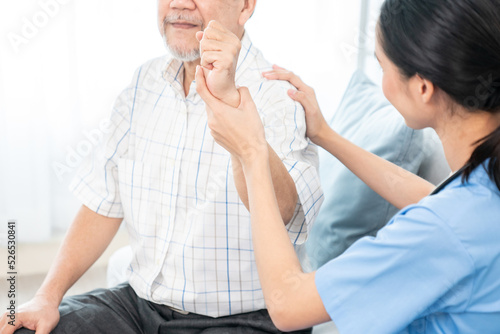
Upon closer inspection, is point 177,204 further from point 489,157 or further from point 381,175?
point 489,157

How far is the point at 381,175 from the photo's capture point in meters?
1.38

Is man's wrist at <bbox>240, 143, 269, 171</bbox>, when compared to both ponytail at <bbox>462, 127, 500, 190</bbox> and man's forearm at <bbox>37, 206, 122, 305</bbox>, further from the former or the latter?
man's forearm at <bbox>37, 206, 122, 305</bbox>

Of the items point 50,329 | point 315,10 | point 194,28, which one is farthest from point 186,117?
point 315,10

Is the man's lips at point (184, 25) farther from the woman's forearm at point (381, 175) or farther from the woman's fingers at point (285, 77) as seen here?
the woman's forearm at point (381, 175)

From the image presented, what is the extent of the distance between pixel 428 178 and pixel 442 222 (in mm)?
700

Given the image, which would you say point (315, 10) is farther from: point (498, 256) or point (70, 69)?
point (498, 256)

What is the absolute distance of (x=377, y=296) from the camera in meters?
0.91

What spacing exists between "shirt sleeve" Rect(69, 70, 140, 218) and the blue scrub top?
70 cm

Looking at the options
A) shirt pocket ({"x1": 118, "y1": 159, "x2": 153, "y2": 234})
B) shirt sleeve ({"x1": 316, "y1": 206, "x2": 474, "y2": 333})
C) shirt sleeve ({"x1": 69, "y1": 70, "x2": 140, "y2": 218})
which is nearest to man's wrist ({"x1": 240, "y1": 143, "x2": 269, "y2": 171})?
shirt sleeve ({"x1": 316, "y1": 206, "x2": 474, "y2": 333})

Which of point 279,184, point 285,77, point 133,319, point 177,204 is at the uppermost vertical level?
point 285,77

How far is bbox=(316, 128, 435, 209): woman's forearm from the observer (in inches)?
52.8

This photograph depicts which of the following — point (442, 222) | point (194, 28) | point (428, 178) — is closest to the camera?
point (442, 222)

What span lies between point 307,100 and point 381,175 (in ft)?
0.79

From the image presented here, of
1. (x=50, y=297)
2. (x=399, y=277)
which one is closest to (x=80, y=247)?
(x=50, y=297)
